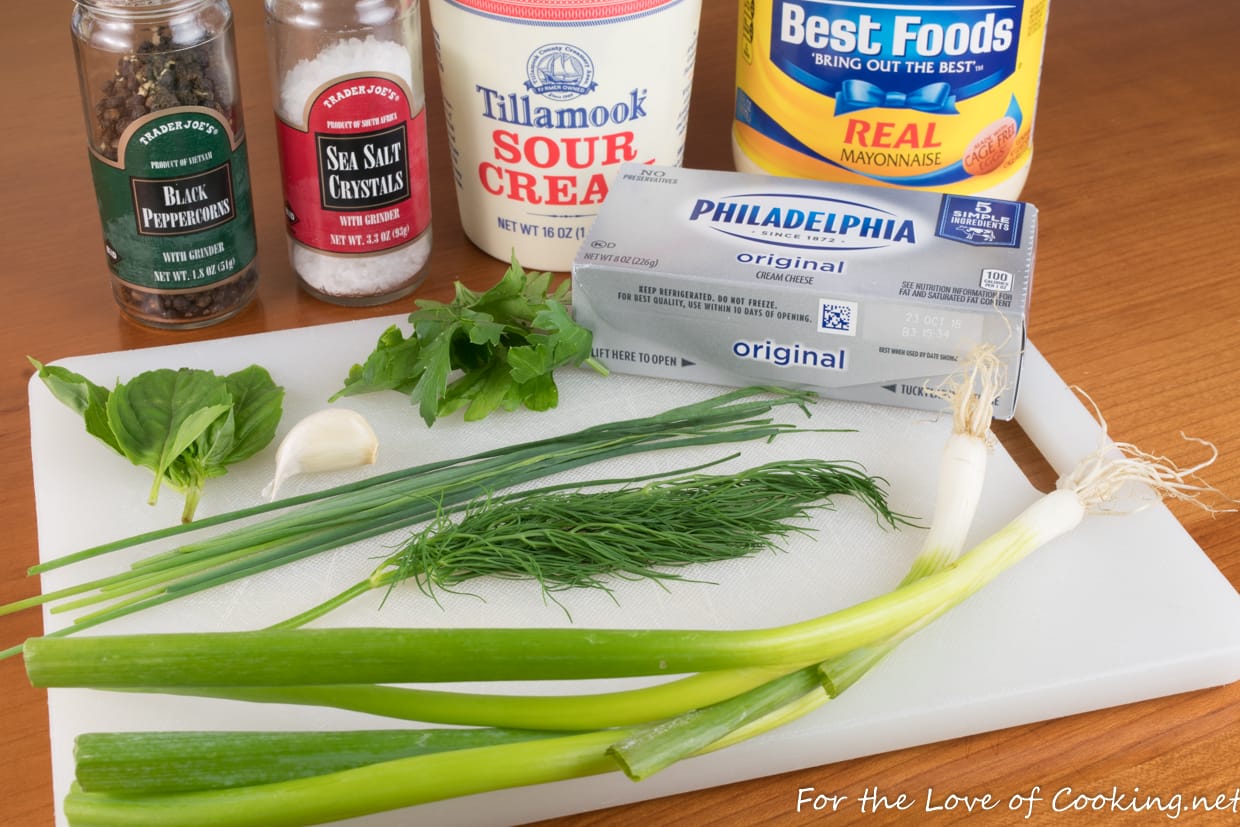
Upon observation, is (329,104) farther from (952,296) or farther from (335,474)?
(952,296)

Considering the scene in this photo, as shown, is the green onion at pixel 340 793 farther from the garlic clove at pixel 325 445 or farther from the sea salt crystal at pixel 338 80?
the sea salt crystal at pixel 338 80

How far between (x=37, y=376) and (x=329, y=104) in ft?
1.18

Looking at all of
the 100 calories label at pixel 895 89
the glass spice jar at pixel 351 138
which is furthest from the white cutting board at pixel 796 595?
the 100 calories label at pixel 895 89

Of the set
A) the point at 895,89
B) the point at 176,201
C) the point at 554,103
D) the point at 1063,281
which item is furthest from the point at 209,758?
the point at 1063,281

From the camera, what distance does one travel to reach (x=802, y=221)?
118 centimetres

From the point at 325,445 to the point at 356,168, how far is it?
0.88 ft

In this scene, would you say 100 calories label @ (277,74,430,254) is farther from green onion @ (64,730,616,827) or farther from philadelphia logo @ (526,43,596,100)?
green onion @ (64,730,616,827)

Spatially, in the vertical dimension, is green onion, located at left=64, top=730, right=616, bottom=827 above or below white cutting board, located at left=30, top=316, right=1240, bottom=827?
above

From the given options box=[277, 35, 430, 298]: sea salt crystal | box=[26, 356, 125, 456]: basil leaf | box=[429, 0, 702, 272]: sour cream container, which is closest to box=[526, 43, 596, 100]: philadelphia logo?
box=[429, 0, 702, 272]: sour cream container

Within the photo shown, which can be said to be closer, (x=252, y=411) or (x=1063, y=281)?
(x=252, y=411)

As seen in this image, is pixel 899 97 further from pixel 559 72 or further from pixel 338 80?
pixel 338 80

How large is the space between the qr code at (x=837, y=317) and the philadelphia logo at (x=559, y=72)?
0.30 metres

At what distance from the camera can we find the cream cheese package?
1092 mm

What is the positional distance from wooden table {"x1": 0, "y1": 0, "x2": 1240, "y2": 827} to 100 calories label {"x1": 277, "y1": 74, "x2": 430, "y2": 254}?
0.09 metres
